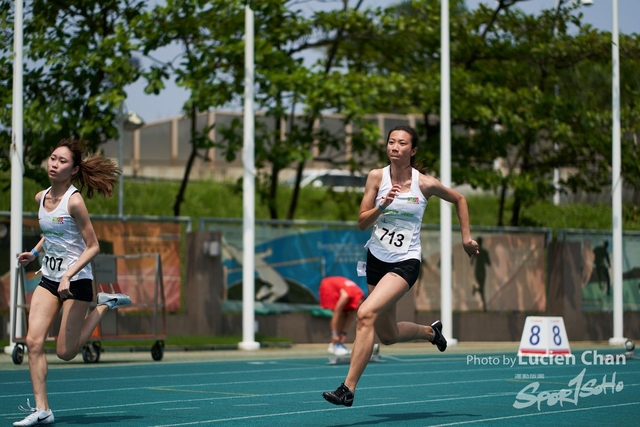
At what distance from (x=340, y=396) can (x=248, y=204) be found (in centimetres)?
1287

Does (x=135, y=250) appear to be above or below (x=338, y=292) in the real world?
above

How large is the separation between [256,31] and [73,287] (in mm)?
16431

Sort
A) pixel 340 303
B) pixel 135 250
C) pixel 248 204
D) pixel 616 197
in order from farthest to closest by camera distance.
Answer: pixel 616 197 < pixel 135 250 < pixel 248 204 < pixel 340 303

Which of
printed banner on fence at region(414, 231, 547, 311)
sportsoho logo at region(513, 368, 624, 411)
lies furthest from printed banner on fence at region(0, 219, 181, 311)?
sportsoho logo at region(513, 368, 624, 411)

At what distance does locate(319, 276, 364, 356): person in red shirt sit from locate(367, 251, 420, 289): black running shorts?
7.69m

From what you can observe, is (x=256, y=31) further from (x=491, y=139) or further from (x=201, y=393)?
(x=201, y=393)

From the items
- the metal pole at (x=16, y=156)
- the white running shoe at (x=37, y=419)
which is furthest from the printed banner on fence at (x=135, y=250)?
the white running shoe at (x=37, y=419)

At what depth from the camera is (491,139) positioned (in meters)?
26.0

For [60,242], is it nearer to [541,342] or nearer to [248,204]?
[541,342]

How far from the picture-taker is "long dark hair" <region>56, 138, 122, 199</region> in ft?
29.0

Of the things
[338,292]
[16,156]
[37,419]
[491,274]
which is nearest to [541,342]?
[338,292]

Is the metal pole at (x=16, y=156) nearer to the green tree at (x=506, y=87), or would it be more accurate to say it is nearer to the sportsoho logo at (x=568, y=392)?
the green tree at (x=506, y=87)

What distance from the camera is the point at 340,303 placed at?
16969 mm

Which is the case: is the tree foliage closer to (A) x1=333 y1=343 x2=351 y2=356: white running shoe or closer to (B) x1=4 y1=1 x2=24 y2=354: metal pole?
(B) x1=4 y1=1 x2=24 y2=354: metal pole
